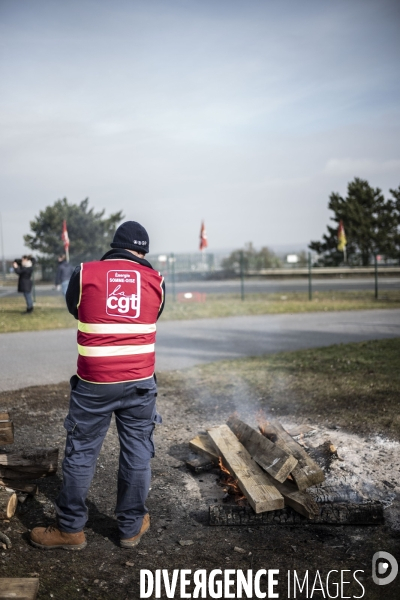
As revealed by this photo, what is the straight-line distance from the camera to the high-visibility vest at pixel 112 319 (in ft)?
10.6

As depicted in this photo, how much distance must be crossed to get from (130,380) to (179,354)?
19.6 ft

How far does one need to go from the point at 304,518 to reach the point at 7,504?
6.39 feet

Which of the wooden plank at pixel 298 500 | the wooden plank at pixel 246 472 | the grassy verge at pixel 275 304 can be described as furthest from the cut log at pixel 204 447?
the grassy verge at pixel 275 304

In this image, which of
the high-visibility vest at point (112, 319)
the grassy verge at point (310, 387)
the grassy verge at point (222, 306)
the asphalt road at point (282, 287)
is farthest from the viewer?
the asphalt road at point (282, 287)

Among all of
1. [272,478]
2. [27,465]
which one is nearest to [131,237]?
[27,465]

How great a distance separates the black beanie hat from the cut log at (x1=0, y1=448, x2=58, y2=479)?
1746 mm

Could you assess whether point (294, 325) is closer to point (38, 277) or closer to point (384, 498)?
point (384, 498)

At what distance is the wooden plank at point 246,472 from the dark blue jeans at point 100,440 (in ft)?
2.41

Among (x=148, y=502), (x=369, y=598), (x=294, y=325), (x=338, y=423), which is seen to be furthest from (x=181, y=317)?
(x=369, y=598)

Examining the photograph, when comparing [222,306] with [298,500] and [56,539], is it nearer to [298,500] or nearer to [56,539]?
[298,500]

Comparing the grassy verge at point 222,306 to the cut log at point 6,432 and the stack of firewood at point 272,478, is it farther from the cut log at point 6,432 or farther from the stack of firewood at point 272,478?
the stack of firewood at point 272,478

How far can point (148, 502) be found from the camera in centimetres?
404

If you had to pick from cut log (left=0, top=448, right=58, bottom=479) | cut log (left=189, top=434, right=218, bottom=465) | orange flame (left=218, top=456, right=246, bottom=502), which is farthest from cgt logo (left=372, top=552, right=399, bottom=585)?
cut log (left=0, top=448, right=58, bottom=479)

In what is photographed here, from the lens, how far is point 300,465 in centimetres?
398
